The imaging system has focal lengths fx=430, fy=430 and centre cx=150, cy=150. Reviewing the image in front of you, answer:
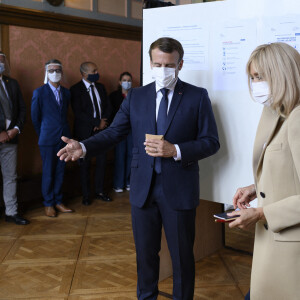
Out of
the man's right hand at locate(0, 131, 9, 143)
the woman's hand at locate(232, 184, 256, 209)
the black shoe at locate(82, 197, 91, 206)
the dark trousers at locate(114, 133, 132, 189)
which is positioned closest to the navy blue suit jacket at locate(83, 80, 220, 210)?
the woman's hand at locate(232, 184, 256, 209)

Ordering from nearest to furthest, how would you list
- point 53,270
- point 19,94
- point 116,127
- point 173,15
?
point 116,127
point 173,15
point 53,270
point 19,94

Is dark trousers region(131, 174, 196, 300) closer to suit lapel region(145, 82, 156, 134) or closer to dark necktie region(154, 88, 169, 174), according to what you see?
dark necktie region(154, 88, 169, 174)

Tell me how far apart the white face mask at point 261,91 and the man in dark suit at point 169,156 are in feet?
2.46

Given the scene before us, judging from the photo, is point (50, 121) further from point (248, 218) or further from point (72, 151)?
point (248, 218)

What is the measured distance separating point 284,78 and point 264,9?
1.31 meters

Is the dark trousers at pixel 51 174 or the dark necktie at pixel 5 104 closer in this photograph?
the dark necktie at pixel 5 104

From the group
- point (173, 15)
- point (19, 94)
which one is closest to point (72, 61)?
point (19, 94)

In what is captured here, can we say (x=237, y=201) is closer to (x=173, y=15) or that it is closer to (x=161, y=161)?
(x=161, y=161)

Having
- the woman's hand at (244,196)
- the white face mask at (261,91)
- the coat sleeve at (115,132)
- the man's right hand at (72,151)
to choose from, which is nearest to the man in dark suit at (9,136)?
the coat sleeve at (115,132)

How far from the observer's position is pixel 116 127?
2.71 m

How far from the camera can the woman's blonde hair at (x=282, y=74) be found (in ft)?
5.03

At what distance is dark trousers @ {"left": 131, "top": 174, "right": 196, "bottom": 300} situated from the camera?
2535 millimetres

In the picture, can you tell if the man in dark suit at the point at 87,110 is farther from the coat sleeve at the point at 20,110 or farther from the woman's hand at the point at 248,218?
the woman's hand at the point at 248,218

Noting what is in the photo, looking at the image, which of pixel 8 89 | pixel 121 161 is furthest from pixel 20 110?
pixel 121 161
